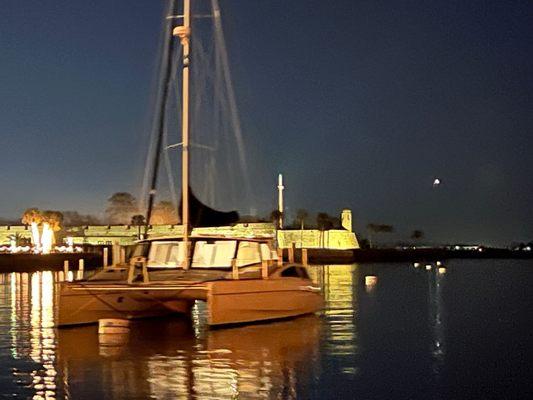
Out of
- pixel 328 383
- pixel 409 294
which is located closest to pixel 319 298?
pixel 328 383

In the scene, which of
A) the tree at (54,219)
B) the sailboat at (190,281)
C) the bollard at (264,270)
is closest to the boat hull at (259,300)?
the sailboat at (190,281)

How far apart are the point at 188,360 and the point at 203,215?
7.91 metres

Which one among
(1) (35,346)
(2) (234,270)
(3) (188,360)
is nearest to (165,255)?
(2) (234,270)

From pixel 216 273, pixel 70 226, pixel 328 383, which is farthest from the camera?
pixel 70 226

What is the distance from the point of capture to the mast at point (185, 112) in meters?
21.2

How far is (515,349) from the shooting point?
17.7 meters

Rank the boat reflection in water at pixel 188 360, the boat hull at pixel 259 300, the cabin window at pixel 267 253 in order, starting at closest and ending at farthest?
the boat reflection in water at pixel 188 360
the boat hull at pixel 259 300
the cabin window at pixel 267 253

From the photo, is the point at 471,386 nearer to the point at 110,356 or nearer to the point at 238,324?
the point at 110,356

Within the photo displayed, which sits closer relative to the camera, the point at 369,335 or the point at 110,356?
the point at 110,356

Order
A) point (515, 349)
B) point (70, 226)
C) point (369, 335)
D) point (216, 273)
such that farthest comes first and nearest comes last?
point (70, 226), point (216, 273), point (369, 335), point (515, 349)

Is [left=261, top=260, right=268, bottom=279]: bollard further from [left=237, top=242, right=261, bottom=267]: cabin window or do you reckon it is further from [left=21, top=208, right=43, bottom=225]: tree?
[left=21, top=208, right=43, bottom=225]: tree

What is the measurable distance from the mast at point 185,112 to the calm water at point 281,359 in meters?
2.77

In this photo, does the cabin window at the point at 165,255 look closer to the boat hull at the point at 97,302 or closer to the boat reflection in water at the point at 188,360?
the boat hull at the point at 97,302

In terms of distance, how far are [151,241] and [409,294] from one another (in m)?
18.1
